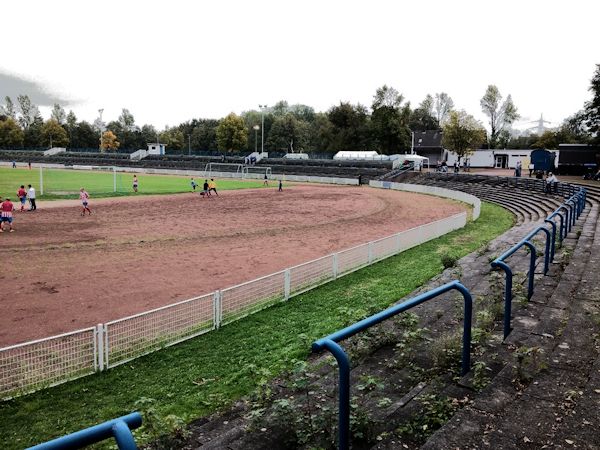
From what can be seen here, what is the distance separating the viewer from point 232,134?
10894cm

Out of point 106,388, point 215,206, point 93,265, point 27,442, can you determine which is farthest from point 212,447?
point 215,206

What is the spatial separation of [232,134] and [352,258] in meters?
97.1

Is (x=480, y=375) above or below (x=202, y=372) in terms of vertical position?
above

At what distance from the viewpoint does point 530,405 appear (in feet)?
15.8

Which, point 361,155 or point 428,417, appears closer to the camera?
point 428,417

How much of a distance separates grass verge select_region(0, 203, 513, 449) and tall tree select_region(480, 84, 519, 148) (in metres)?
101

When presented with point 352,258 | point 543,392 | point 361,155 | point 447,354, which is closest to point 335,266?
point 352,258

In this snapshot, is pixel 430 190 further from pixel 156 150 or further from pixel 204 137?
pixel 204 137

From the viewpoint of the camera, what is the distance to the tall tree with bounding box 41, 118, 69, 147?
5212 inches

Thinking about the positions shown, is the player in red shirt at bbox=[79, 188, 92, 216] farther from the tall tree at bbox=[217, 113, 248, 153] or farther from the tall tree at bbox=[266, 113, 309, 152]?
the tall tree at bbox=[266, 113, 309, 152]

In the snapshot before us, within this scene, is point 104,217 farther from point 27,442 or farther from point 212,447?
point 212,447

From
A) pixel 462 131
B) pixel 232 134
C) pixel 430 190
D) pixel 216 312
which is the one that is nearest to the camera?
pixel 216 312

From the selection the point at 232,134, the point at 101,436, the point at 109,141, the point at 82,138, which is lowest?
the point at 101,436

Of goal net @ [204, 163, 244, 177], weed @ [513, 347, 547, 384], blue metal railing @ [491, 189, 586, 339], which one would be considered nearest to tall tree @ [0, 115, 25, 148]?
goal net @ [204, 163, 244, 177]
